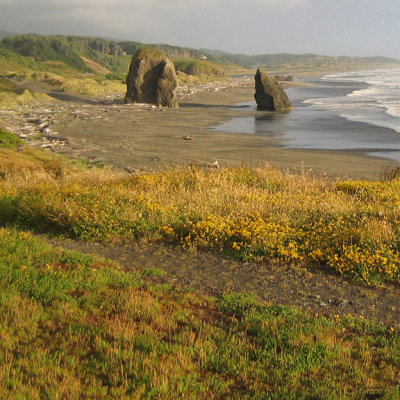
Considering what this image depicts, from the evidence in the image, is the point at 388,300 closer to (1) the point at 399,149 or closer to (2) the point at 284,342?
(2) the point at 284,342

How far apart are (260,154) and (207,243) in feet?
45.5

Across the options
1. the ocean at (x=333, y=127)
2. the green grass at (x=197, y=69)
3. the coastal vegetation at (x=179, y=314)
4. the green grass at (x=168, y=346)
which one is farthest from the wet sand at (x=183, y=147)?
the green grass at (x=197, y=69)

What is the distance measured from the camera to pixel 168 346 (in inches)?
151

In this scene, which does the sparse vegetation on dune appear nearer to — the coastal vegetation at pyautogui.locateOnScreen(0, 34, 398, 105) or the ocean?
the ocean

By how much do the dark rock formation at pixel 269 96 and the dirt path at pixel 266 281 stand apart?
3439 centimetres

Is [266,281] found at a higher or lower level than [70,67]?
lower

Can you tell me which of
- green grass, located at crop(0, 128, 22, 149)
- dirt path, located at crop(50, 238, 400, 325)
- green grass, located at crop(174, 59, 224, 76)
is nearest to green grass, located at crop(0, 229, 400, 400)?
dirt path, located at crop(50, 238, 400, 325)

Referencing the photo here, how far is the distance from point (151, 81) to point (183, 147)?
948 inches

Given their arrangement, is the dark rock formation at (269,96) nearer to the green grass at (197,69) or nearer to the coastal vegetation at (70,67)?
the coastal vegetation at (70,67)

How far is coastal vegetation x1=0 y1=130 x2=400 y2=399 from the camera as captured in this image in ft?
11.1

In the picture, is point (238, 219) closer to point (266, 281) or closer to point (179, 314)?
Result: point (266, 281)

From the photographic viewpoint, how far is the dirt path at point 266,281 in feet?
17.7

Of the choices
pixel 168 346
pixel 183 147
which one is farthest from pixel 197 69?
pixel 168 346

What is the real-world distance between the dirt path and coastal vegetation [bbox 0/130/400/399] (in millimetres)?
296
